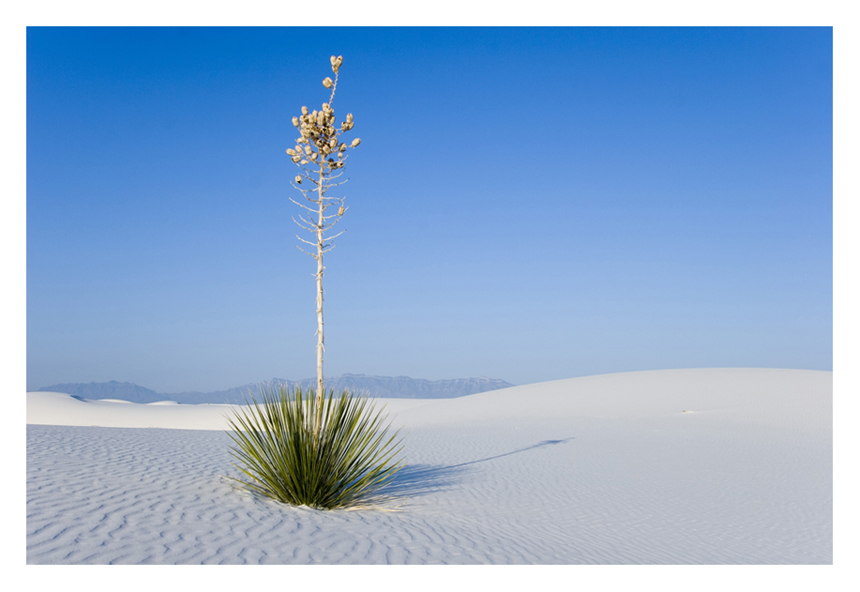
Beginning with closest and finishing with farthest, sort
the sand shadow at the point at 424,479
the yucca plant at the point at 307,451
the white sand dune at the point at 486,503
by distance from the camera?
the white sand dune at the point at 486,503 < the yucca plant at the point at 307,451 < the sand shadow at the point at 424,479

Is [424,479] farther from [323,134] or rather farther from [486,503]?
[323,134]

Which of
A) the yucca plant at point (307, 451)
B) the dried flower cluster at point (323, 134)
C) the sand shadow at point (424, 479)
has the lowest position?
the sand shadow at point (424, 479)

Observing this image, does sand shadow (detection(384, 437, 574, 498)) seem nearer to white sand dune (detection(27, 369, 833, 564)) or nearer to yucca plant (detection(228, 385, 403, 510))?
white sand dune (detection(27, 369, 833, 564))

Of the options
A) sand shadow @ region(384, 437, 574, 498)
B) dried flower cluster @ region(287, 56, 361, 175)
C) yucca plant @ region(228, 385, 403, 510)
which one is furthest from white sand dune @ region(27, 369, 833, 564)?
dried flower cluster @ region(287, 56, 361, 175)

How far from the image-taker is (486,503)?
7883 mm

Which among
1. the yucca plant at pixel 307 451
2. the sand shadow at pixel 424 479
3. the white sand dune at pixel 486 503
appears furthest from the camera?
the sand shadow at pixel 424 479

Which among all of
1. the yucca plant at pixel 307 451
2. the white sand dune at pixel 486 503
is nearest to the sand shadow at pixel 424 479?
the white sand dune at pixel 486 503

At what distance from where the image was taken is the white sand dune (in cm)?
466

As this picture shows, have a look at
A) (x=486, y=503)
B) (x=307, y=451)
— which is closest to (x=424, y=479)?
(x=486, y=503)

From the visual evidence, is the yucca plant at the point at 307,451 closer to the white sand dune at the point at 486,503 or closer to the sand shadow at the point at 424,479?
the white sand dune at the point at 486,503

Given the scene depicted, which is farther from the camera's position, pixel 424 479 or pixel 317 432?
pixel 424 479

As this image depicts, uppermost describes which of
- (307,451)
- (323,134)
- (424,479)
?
(323,134)

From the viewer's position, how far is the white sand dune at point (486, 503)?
4.66m
